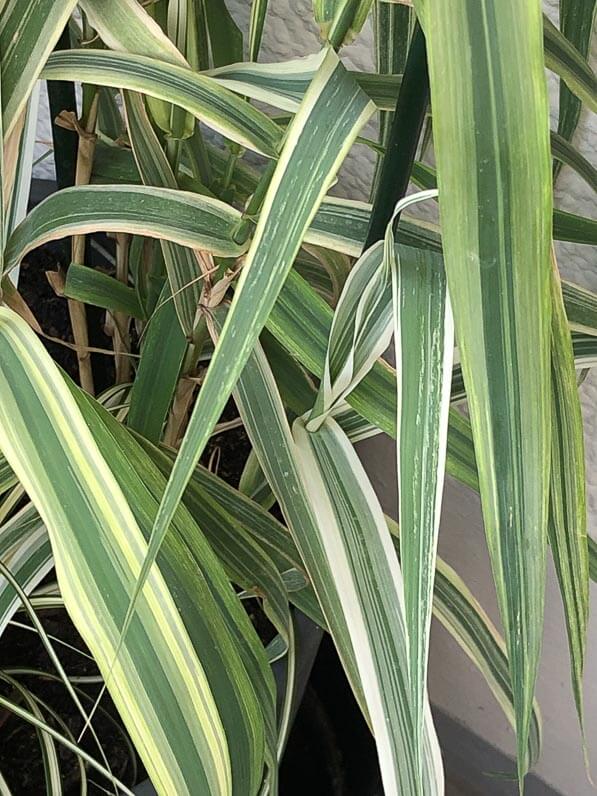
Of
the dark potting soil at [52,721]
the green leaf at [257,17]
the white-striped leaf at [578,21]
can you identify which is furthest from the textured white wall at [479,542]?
the dark potting soil at [52,721]

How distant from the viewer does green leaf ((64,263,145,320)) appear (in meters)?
0.50

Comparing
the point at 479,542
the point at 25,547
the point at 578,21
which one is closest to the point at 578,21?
the point at 578,21

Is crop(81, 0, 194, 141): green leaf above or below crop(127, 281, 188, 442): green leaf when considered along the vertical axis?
above

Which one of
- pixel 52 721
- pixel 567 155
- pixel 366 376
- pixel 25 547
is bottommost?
pixel 52 721

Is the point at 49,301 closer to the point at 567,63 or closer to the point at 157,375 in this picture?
the point at 157,375

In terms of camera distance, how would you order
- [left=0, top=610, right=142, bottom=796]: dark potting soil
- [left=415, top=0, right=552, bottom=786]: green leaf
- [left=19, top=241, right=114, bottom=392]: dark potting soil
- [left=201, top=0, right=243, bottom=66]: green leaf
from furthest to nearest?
[left=19, top=241, right=114, bottom=392]: dark potting soil < [left=0, top=610, right=142, bottom=796]: dark potting soil < [left=201, top=0, right=243, bottom=66]: green leaf < [left=415, top=0, right=552, bottom=786]: green leaf

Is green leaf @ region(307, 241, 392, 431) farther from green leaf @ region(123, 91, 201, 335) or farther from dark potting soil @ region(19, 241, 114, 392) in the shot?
dark potting soil @ region(19, 241, 114, 392)

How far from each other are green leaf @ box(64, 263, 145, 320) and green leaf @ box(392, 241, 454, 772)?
0.92ft

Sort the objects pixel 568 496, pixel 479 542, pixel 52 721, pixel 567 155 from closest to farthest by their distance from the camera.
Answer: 1. pixel 568 496
2. pixel 567 155
3. pixel 52 721
4. pixel 479 542

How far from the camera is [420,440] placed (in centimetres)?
25

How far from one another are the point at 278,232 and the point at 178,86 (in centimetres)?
Answer: 13

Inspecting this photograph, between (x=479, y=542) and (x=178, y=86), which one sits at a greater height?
(x=178, y=86)

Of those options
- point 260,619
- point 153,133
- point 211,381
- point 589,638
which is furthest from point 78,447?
point 589,638

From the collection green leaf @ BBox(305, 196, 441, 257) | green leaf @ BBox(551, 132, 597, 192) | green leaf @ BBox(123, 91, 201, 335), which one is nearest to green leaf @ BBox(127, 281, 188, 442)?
green leaf @ BBox(123, 91, 201, 335)
